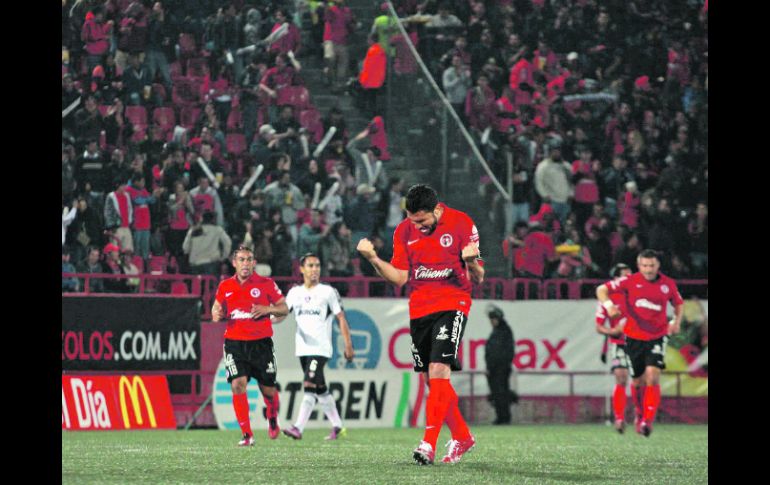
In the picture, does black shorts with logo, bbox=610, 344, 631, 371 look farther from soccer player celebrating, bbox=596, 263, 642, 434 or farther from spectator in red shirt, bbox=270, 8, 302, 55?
spectator in red shirt, bbox=270, 8, 302, 55

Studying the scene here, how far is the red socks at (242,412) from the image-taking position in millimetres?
13570

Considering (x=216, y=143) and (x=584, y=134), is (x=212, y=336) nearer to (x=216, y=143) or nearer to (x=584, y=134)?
(x=216, y=143)

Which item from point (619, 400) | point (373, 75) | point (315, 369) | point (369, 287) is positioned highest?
point (373, 75)

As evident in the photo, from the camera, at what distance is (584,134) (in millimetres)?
24219

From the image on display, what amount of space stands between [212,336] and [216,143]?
4.31m

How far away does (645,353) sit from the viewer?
604 inches

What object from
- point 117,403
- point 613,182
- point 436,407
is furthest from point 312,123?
point 436,407

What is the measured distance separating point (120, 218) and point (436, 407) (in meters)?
11.1

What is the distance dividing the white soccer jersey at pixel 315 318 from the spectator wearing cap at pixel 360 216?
17.1ft

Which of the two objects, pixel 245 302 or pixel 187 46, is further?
pixel 187 46

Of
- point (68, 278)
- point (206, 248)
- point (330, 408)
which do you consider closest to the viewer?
point (330, 408)

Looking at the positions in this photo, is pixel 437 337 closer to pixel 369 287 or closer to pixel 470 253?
pixel 470 253

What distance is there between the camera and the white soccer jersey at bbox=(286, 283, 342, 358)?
49.9 feet
